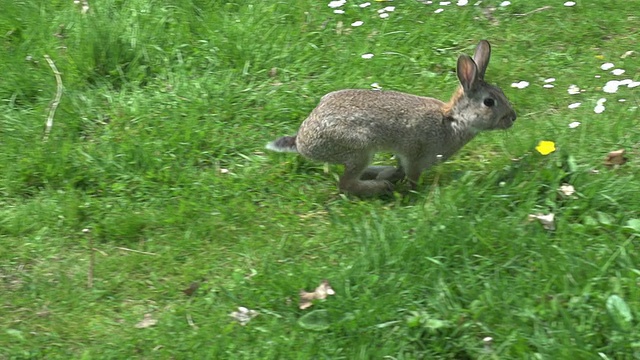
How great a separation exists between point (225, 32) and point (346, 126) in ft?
5.52

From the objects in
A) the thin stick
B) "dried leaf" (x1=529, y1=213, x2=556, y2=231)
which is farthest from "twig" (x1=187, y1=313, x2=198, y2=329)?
the thin stick

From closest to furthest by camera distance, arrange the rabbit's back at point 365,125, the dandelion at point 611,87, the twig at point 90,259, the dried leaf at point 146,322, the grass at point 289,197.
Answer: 1. the grass at point 289,197
2. the dried leaf at point 146,322
3. the twig at point 90,259
4. the rabbit's back at point 365,125
5. the dandelion at point 611,87

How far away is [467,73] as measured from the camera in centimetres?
518

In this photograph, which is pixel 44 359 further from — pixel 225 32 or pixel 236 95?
pixel 225 32

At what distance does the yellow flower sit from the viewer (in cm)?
492

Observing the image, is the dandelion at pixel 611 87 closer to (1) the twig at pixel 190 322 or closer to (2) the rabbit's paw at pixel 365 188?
(2) the rabbit's paw at pixel 365 188

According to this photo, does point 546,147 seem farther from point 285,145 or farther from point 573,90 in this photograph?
point 285,145

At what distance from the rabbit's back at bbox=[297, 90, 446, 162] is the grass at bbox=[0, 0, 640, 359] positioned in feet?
0.86

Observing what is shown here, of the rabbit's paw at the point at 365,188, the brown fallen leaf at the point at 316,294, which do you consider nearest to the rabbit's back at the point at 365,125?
the rabbit's paw at the point at 365,188

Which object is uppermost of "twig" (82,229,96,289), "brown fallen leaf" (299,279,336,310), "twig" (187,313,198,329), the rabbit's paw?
"brown fallen leaf" (299,279,336,310)

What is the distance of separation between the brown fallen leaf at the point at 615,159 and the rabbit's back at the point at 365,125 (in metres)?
0.86

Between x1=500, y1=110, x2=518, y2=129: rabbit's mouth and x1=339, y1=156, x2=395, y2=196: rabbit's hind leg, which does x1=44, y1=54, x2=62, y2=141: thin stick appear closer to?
x1=339, y1=156, x2=395, y2=196: rabbit's hind leg

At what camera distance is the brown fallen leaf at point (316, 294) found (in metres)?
4.20

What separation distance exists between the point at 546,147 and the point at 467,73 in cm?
59
